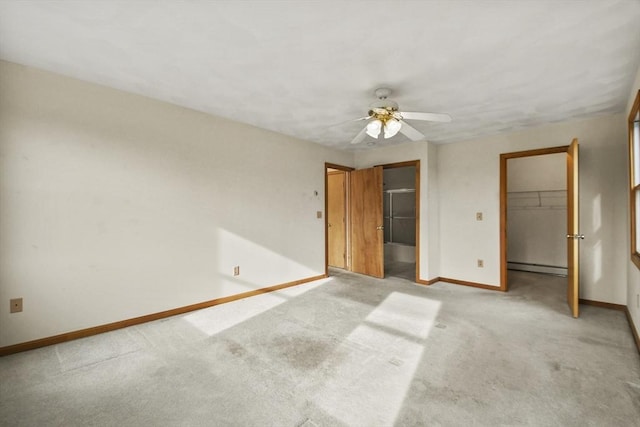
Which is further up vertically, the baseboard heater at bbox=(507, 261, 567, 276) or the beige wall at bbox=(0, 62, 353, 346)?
the beige wall at bbox=(0, 62, 353, 346)

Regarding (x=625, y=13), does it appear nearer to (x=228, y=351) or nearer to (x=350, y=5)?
(x=350, y=5)

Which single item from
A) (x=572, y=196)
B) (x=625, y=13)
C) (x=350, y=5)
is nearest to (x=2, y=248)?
(x=350, y=5)

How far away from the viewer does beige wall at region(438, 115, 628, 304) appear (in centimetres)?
352

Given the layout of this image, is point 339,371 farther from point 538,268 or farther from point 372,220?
point 538,268

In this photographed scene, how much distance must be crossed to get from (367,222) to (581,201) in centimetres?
296

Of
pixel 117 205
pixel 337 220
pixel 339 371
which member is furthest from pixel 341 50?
pixel 337 220

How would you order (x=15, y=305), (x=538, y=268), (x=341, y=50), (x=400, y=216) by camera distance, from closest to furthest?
(x=341, y=50) → (x=15, y=305) → (x=538, y=268) → (x=400, y=216)

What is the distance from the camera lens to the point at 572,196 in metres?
3.21

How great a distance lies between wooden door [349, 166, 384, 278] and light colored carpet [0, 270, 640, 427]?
5.92 ft

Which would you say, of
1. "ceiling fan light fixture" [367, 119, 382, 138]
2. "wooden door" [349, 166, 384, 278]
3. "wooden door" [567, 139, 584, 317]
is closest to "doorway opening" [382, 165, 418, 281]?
"wooden door" [349, 166, 384, 278]

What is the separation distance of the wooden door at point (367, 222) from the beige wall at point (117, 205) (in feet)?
5.97

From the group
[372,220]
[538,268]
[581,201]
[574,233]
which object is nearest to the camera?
[574,233]

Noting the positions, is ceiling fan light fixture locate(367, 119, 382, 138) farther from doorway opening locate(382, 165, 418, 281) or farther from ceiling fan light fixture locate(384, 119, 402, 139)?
doorway opening locate(382, 165, 418, 281)

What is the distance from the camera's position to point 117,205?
2881 millimetres
